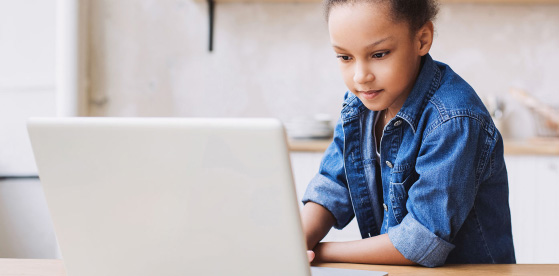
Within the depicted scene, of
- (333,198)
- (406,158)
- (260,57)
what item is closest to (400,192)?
(406,158)

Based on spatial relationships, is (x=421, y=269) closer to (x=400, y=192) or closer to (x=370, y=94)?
(x=400, y=192)

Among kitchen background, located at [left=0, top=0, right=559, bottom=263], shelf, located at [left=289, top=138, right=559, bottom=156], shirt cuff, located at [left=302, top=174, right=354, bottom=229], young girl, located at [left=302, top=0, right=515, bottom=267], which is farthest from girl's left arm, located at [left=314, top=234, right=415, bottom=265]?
kitchen background, located at [left=0, top=0, right=559, bottom=263]

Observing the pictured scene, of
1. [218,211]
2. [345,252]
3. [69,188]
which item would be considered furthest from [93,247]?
[345,252]

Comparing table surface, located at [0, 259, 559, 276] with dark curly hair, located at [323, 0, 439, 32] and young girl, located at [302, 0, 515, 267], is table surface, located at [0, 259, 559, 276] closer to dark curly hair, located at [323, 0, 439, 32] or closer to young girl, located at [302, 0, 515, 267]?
young girl, located at [302, 0, 515, 267]

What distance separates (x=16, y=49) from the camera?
2.80 metres

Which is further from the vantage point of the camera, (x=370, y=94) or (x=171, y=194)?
(x=370, y=94)

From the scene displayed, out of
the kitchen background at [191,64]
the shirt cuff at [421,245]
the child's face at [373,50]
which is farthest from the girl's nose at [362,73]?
the kitchen background at [191,64]

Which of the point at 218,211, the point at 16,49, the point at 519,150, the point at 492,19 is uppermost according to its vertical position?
the point at 492,19

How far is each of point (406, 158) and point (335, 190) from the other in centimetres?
18

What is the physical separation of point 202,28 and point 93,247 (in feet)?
7.29

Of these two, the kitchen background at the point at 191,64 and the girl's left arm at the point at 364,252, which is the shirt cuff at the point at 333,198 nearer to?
the girl's left arm at the point at 364,252

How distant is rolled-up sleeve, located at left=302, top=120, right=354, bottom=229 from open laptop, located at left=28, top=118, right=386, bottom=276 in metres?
0.45

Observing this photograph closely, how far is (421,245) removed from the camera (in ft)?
2.84

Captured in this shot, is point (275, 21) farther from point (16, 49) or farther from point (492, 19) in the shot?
point (16, 49)
